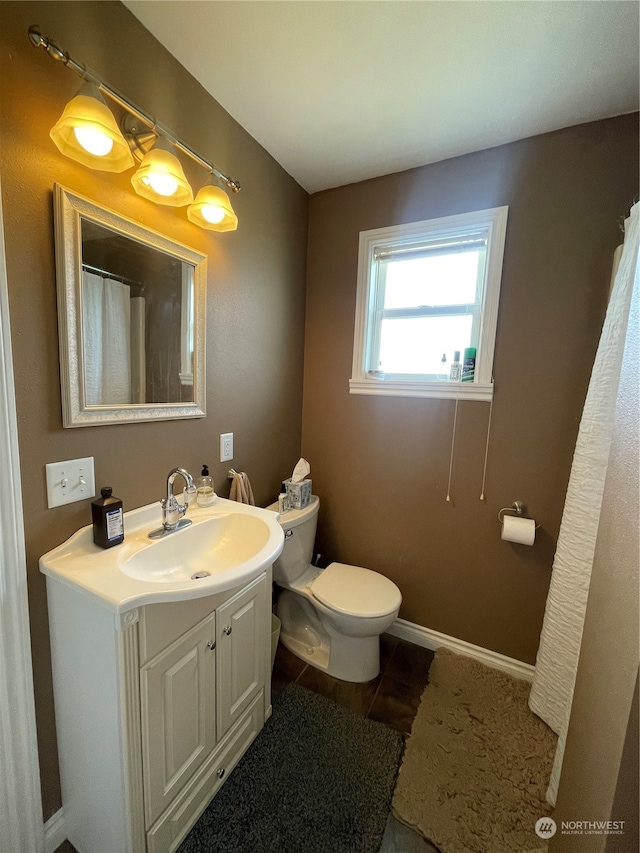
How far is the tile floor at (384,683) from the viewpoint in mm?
1453

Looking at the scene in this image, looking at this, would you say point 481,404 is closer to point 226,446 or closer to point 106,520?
point 226,446

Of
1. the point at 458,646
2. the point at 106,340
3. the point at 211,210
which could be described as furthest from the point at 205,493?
the point at 458,646

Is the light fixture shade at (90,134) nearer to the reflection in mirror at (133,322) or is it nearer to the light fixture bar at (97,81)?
the light fixture bar at (97,81)

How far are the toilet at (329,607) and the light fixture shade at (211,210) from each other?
4.27ft

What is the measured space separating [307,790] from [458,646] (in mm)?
1011

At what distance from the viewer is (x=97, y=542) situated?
0.99 meters

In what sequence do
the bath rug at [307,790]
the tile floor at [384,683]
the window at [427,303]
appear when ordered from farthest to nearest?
the window at [427,303] < the tile floor at [384,683] < the bath rug at [307,790]

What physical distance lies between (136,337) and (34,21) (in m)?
0.75

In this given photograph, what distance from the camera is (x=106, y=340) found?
1.02 m

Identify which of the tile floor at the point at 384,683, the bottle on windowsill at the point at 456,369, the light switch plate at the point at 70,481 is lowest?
the tile floor at the point at 384,683

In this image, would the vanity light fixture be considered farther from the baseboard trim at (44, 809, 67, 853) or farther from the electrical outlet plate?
the baseboard trim at (44, 809, 67, 853)

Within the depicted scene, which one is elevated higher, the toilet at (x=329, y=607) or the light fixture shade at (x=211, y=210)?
the light fixture shade at (x=211, y=210)

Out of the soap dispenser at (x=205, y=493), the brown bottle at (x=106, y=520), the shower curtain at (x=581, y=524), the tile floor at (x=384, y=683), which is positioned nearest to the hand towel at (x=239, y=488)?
the soap dispenser at (x=205, y=493)

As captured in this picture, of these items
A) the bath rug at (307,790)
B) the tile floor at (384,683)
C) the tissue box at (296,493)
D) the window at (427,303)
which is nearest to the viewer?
the bath rug at (307,790)
